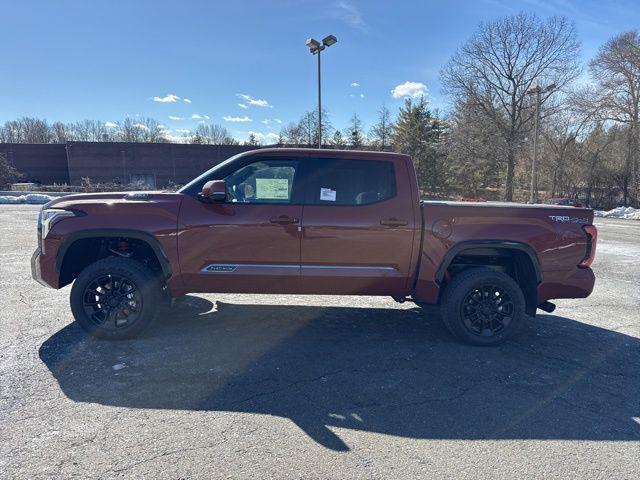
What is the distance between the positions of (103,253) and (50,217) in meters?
0.64

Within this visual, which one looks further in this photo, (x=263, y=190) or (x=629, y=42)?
(x=629, y=42)

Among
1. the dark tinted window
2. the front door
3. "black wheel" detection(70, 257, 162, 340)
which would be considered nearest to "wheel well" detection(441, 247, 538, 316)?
the dark tinted window

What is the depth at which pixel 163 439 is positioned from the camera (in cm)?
273

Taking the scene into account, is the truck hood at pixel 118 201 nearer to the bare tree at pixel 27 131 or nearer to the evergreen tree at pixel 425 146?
the evergreen tree at pixel 425 146

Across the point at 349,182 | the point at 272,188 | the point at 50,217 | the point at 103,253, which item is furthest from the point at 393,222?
the point at 50,217

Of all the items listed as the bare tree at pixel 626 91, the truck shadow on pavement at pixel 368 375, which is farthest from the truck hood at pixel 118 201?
the bare tree at pixel 626 91

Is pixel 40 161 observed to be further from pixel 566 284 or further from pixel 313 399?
pixel 566 284

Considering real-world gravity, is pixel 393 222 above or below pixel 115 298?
above

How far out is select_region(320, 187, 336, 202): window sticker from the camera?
4301 millimetres

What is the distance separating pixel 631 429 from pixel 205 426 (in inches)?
120

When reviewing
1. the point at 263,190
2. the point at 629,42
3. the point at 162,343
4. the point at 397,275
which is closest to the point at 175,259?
the point at 162,343

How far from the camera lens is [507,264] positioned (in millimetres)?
4695

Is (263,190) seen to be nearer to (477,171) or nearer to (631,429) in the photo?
(631,429)

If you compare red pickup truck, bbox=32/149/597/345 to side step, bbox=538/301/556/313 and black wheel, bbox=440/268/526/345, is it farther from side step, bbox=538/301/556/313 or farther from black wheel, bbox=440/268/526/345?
side step, bbox=538/301/556/313
